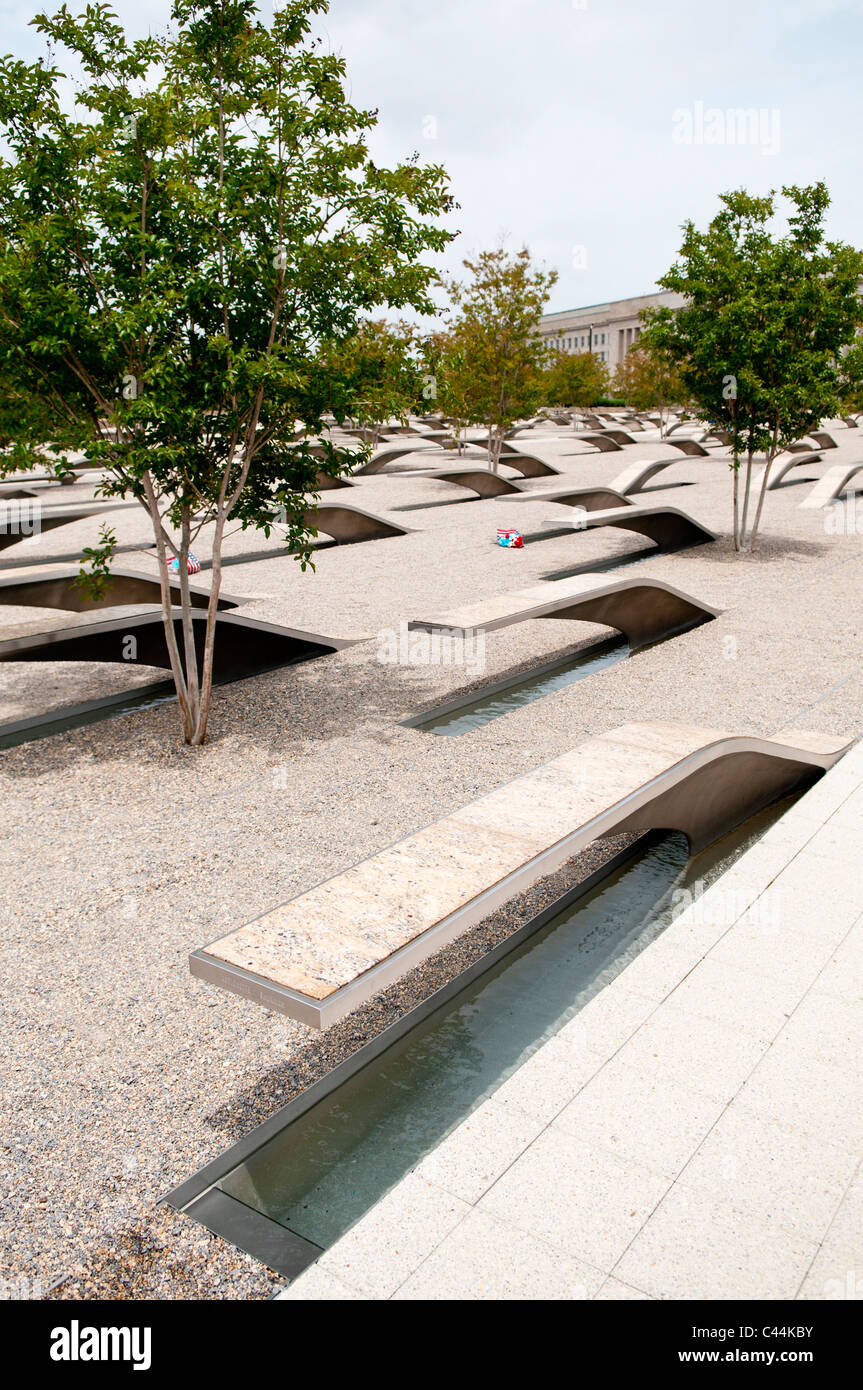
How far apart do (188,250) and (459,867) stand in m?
5.23

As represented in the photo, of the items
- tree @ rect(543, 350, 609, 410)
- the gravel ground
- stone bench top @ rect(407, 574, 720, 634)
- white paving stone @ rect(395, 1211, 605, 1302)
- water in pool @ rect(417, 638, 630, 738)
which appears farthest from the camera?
tree @ rect(543, 350, 609, 410)

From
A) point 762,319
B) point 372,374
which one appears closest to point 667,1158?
point 372,374

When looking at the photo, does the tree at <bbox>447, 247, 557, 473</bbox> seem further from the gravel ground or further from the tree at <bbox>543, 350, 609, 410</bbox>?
the tree at <bbox>543, 350, 609, 410</bbox>

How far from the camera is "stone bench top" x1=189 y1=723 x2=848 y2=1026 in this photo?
3.54 metres

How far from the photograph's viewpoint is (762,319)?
569 inches

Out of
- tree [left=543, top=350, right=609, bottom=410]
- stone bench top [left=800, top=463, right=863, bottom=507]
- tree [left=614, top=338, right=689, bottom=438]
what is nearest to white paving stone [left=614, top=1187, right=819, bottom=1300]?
stone bench top [left=800, top=463, right=863, bottom=507]

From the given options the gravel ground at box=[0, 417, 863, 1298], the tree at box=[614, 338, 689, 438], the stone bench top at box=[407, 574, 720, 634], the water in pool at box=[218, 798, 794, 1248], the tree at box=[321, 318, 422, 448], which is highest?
the tree at box=[614, 338, 689, 438]

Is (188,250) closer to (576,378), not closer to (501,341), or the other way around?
(501,341)

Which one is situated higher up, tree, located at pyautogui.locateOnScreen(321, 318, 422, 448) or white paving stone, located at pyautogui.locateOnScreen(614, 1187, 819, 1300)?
tree, located at pyautogui.locateOnScreen(321, 318, 422, 448)

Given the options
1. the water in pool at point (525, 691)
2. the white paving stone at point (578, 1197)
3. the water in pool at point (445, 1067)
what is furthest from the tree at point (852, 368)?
the white paving stone at point (578, 1197)

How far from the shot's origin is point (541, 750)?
7.82m

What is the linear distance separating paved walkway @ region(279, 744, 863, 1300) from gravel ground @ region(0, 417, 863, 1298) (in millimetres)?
632

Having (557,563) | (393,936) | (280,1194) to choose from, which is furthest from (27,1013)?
(557,563)

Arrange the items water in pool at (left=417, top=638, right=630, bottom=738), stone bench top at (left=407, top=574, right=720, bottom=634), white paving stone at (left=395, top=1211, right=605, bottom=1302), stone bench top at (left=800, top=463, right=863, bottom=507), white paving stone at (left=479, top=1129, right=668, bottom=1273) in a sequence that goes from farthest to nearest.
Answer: stone bench top at (left=800, top=463, right=863, bottom=507), stone bench top at (left=407, top=574, right=720, bottom=634), water in pool at (left=417, top=638, right=630, bottom=738), white paving stone at (left=479, top=1129, right=668, bottom=1273), white paving stone at (left=395, top=1211, right=605, bottom=1302)
